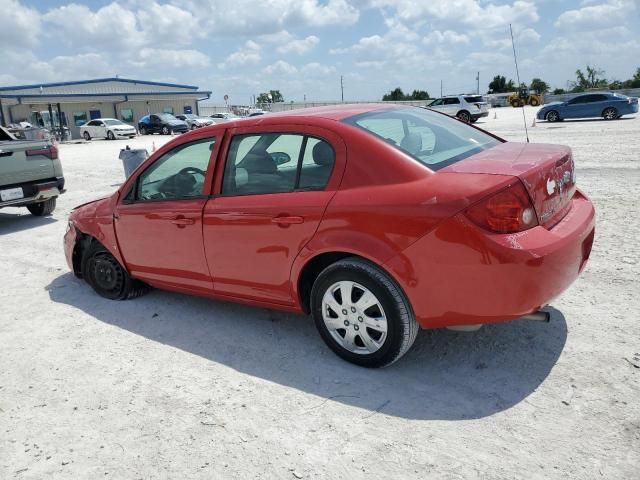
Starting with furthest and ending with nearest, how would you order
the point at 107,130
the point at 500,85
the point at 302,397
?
1. the point at 500,85
2. the point at 107,130
3. the point at 302,397

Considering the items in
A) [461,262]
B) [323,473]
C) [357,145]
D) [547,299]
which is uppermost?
[357,145]

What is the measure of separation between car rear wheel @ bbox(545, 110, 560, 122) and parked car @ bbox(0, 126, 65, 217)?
2291 cm

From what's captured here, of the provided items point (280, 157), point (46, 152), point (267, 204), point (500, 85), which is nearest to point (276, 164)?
point (280, 157)

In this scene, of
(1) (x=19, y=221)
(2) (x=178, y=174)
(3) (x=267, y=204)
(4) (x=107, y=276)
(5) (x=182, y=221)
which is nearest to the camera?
(3) (x=267, y=204)

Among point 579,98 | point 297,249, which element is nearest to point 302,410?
point 297,249

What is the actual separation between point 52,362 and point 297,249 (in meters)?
1.99

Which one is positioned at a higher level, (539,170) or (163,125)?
(163,125)

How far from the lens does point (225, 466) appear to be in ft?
8.64

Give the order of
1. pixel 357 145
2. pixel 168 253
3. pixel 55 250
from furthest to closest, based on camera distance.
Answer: pixel 55 250, pixel 168 253, pixel 357 145

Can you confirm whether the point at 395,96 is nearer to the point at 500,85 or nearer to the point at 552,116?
the point at 500,85

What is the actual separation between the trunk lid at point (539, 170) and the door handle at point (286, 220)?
3.07 ft

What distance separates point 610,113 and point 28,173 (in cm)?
2359

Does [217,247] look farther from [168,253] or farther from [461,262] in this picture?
[461,262]

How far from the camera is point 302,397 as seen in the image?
3180mm
